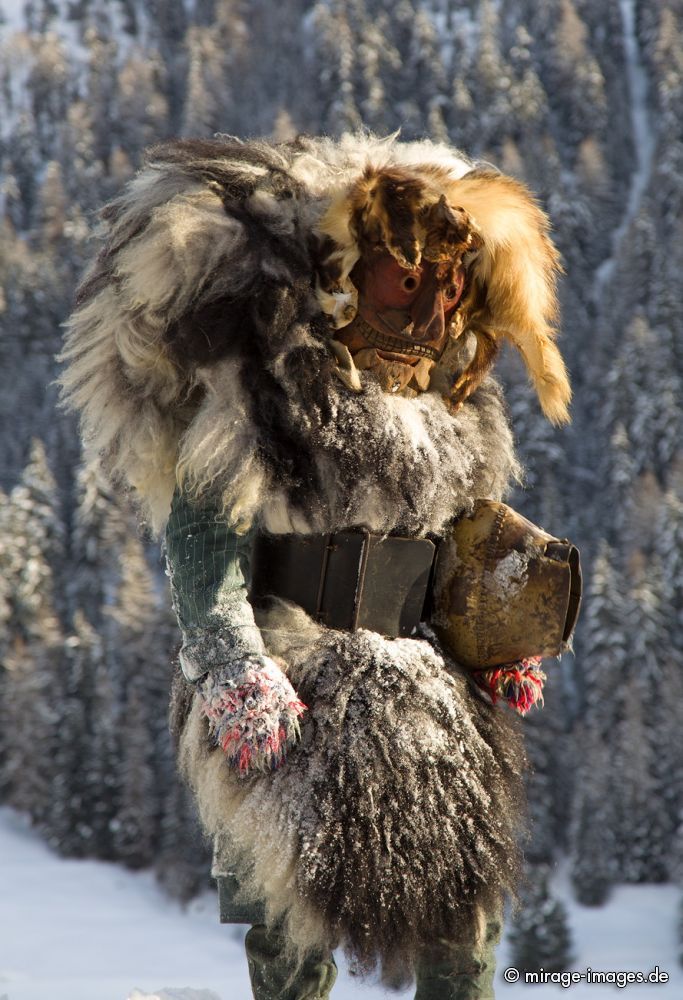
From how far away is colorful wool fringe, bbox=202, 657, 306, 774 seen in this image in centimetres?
256

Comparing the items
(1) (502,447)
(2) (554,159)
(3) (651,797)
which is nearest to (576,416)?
(2) (554,159)

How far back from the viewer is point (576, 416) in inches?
2456

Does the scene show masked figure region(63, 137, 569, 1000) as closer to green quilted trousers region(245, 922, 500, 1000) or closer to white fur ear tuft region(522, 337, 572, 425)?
green quilted trousers region(245, 922, 500, 1000)

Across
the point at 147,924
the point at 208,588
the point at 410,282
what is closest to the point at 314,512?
the point at 208,588

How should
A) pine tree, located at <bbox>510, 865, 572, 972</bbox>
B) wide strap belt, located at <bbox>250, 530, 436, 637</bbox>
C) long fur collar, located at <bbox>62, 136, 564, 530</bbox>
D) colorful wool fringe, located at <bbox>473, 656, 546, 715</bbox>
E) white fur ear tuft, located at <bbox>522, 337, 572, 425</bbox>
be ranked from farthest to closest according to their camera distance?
pine tree, located at <bbox>510, 865, 572, 972</bbox>
white fur ear tuft, located at <bbox>522, 337, 572, 425</bbox>
colorful wool fringe, located at <bbox>473, 656, 546, 715</bbox>
wide strap belt, located at <bbox>250, 530, 436, 637</bbox>
long fur collar, located at <bbox>62, 136, 564, 530</bbox>

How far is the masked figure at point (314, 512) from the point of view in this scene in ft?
8.66

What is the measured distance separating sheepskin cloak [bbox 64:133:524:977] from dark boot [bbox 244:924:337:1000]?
5.9 inches

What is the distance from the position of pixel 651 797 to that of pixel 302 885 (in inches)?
1523

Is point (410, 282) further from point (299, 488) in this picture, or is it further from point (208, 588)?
point (208, 588)

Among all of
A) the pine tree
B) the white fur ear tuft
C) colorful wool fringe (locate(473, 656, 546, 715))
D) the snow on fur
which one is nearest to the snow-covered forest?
the pine tree

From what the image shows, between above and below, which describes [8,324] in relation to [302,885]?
below

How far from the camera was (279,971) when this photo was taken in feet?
9.43

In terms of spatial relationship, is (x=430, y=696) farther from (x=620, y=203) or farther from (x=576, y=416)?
(x=620, y=203)

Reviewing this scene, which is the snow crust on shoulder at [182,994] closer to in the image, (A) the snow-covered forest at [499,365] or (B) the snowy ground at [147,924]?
(A) the snow-covered forest at [499,365]
